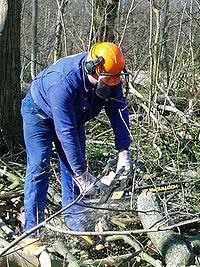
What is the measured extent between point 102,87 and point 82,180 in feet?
2.56

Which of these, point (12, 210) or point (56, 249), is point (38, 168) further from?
point (12, 210)

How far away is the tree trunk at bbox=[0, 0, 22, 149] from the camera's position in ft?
13.1

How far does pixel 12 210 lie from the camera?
3.40 m

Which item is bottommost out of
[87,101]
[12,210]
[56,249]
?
[12,210]

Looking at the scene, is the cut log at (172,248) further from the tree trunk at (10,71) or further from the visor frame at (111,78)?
the tree trunk at (10,71)

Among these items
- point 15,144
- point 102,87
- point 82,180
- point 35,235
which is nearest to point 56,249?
point 35,235

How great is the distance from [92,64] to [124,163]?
98 cm

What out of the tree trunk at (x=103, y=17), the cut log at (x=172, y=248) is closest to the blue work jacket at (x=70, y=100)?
the cut log at (x=172, y=248)

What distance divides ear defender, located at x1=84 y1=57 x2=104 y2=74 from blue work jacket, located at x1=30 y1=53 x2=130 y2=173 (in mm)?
94

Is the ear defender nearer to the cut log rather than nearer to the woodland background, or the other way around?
the woodland background

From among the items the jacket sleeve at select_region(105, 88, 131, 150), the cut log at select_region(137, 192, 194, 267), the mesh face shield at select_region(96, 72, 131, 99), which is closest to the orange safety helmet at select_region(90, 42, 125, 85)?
the mesh face shield at select_region(96, 72, 131, 99)

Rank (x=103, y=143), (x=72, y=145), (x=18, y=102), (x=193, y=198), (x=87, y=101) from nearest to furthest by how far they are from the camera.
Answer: (x=72, y=145) → (x=87, y=101) → (x=193, y=198) → (x=18, y=102) → (x=103, y=143)

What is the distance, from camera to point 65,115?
7.91ft

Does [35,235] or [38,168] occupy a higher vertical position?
A: [38,168]
